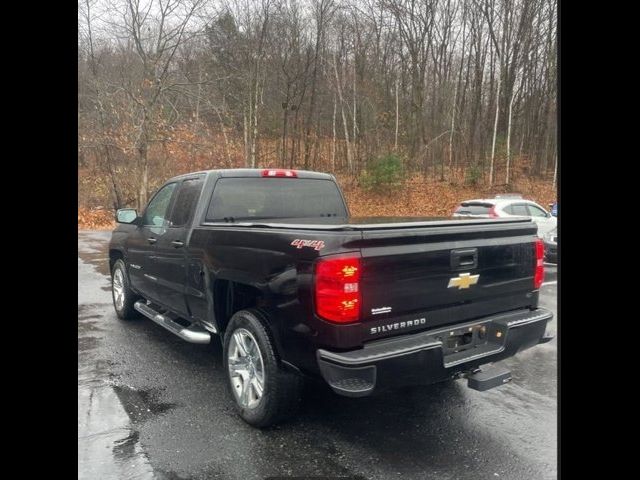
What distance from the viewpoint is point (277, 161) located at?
28188 millimetres

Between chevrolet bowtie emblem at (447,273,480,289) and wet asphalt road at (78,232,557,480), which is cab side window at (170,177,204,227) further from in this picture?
chevrolet bowtie emblem at (447,273,480,289)

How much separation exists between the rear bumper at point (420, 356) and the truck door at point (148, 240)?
9.25 feet

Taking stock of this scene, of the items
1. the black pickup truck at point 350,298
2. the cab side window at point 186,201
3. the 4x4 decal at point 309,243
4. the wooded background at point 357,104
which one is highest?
the wooded background at point 357,104

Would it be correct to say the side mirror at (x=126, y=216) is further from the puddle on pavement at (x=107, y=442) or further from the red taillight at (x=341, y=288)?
the red taillight at (x=341, y=288)

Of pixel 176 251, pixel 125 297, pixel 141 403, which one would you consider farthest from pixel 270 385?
pixel 125 297

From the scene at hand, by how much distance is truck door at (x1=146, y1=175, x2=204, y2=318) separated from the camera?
461 cm

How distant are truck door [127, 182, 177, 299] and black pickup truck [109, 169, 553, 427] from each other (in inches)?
26.3

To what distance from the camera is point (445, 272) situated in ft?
10.8

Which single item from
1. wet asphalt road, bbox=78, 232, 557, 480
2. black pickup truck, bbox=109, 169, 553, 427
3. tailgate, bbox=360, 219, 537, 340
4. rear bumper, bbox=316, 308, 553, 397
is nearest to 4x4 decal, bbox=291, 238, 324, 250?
black pickup truck, bbox=109, 169, 553, 427

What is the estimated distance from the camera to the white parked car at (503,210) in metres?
12.1

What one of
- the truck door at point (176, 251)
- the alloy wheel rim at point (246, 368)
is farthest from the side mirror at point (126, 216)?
the alloy wheel rim at point (246, 368)
